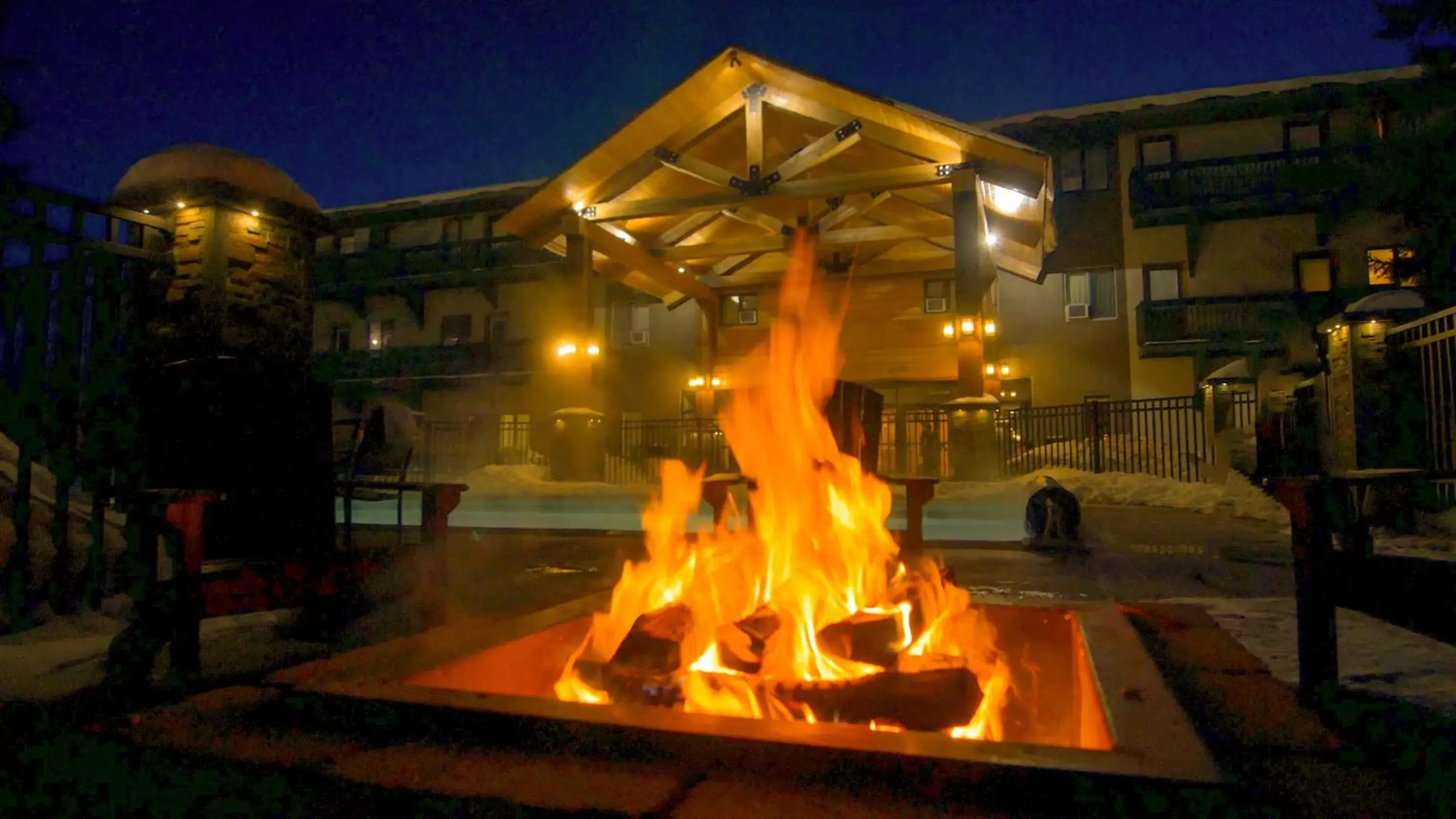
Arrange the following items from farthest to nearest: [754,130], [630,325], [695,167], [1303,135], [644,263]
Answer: [630,325] < [1303,135] < [644,263] < [695,167] < [754,130]

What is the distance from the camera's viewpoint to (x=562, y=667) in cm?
348

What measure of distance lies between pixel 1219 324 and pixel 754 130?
15092 millimetres

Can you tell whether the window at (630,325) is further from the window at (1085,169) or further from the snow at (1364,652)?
the snow at (1364,652)

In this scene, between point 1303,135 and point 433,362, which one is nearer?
point 1303,135

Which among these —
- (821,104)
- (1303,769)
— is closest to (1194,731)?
(1303,769)

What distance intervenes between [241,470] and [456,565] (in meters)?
3.43

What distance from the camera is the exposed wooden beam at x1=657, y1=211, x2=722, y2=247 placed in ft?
53.4

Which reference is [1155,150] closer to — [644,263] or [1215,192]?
[1215,192]

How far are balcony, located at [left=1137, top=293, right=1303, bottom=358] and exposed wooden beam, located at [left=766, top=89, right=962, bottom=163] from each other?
1174 centimetres

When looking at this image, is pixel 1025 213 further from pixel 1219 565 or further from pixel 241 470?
pixel 241 470

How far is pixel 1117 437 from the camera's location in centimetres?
1828

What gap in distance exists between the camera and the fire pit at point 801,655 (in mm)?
1993

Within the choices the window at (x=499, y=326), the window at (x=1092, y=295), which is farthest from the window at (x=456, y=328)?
the window at (x=1092, y=295)

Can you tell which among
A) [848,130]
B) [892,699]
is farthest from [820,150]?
[892,699]
